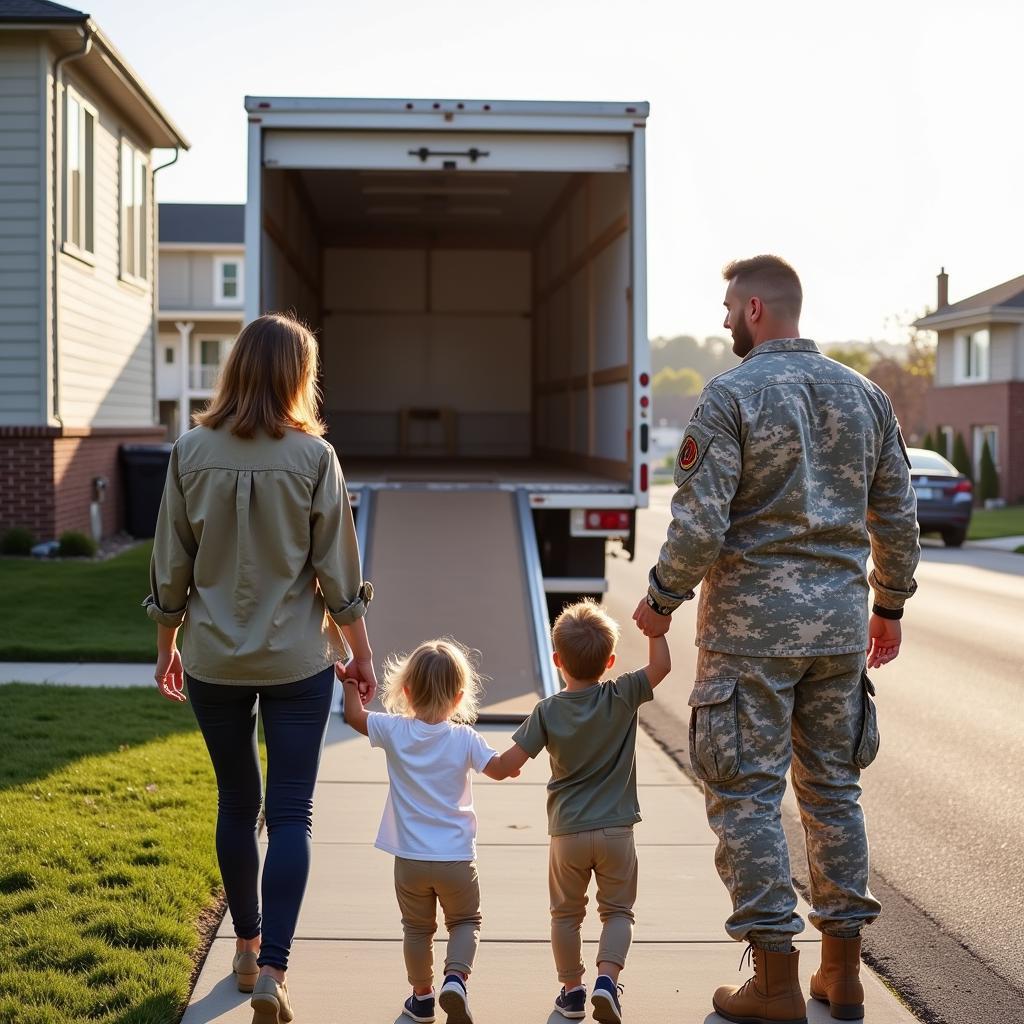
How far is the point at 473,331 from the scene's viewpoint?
18.3 m

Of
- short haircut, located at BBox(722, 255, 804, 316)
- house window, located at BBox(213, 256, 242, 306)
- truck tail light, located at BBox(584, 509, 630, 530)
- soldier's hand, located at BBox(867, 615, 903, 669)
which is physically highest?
house window, located at BBox(213, 256, 242, 306)

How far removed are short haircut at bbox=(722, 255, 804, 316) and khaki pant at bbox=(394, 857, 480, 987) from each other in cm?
175

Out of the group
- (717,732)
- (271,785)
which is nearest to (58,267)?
(271,785)

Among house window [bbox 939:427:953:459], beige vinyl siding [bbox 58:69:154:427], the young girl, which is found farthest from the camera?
house window [bbox 939:427:953:459]

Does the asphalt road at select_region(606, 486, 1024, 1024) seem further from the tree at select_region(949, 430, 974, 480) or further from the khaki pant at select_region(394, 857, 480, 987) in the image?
the tree at select_region(949, 430, 974, 480)

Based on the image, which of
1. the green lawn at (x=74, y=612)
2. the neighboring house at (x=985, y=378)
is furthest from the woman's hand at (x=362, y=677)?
the neighboring house at (x=985, y=378)

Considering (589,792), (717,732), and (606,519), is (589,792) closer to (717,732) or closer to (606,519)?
(717,732)

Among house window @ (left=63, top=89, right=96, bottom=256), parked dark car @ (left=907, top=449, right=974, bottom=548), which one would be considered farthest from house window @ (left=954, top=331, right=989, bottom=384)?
house window @ (left=63, top=89, right=96, bottom=256)

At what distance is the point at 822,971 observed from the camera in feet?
13.1

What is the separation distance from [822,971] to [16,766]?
12.8 feet

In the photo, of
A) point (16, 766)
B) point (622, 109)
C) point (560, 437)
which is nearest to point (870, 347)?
point (560, 437)

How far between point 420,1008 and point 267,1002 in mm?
417

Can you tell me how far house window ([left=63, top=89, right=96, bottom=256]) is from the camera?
16.2 m

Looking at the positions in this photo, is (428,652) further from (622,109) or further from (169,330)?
(169,330)
